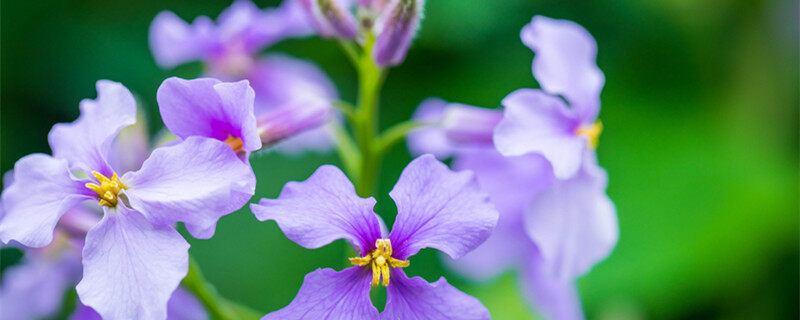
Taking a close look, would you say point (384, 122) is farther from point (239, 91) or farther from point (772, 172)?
point (239, 91)

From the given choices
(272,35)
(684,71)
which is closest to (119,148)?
(272,35)

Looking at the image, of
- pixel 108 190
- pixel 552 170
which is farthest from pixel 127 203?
pixel 552 170

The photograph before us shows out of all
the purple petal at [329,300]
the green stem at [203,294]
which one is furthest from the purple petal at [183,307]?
the purple petal at [329,300]

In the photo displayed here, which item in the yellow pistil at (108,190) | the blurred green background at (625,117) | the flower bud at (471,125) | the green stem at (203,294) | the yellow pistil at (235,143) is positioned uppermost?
the yellow pistil at (235,143)

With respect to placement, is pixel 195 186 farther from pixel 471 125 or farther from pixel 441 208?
pixel 471 125

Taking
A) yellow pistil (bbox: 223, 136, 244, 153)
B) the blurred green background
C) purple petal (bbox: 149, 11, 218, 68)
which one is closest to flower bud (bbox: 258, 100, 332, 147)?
yellow pistil (bbox: 223, 136, 244, 153)

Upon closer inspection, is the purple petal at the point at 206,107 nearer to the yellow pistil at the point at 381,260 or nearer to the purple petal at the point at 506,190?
the yellow pistil at the point at 381,260
